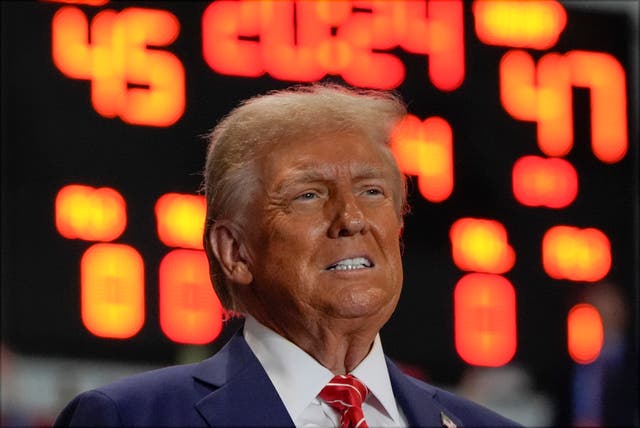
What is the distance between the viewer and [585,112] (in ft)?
14.3

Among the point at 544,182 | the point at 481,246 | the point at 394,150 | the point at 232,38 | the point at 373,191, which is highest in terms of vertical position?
the point at 373,191

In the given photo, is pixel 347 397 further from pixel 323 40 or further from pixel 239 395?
pixel 323 40

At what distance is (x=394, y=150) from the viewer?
343 centimetres

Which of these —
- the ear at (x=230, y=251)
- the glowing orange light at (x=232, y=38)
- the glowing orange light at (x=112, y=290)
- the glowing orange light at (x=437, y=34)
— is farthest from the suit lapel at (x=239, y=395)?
the glowing orange light at (x=437, y=34)

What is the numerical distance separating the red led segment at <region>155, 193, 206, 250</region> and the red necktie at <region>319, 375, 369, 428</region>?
1.66m

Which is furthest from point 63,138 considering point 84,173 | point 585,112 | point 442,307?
point 585,112

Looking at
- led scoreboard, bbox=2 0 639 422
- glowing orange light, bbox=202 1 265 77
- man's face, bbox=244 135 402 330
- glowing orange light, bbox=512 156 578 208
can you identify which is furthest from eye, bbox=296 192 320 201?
glowing orange light, bbox=512 156 578 208

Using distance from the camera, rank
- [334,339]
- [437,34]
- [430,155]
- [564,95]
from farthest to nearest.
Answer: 1. [564,95]
2. [437,34]
3. [430,155]
4. [334,339]

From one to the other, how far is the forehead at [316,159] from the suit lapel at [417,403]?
0.92 feet

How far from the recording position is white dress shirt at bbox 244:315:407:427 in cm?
212

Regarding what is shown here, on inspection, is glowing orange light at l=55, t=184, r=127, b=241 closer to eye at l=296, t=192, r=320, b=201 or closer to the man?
the man

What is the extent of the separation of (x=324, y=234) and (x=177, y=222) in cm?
169

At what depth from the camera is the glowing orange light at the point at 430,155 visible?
13.3 ft

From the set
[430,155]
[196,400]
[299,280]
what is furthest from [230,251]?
[430,155]
